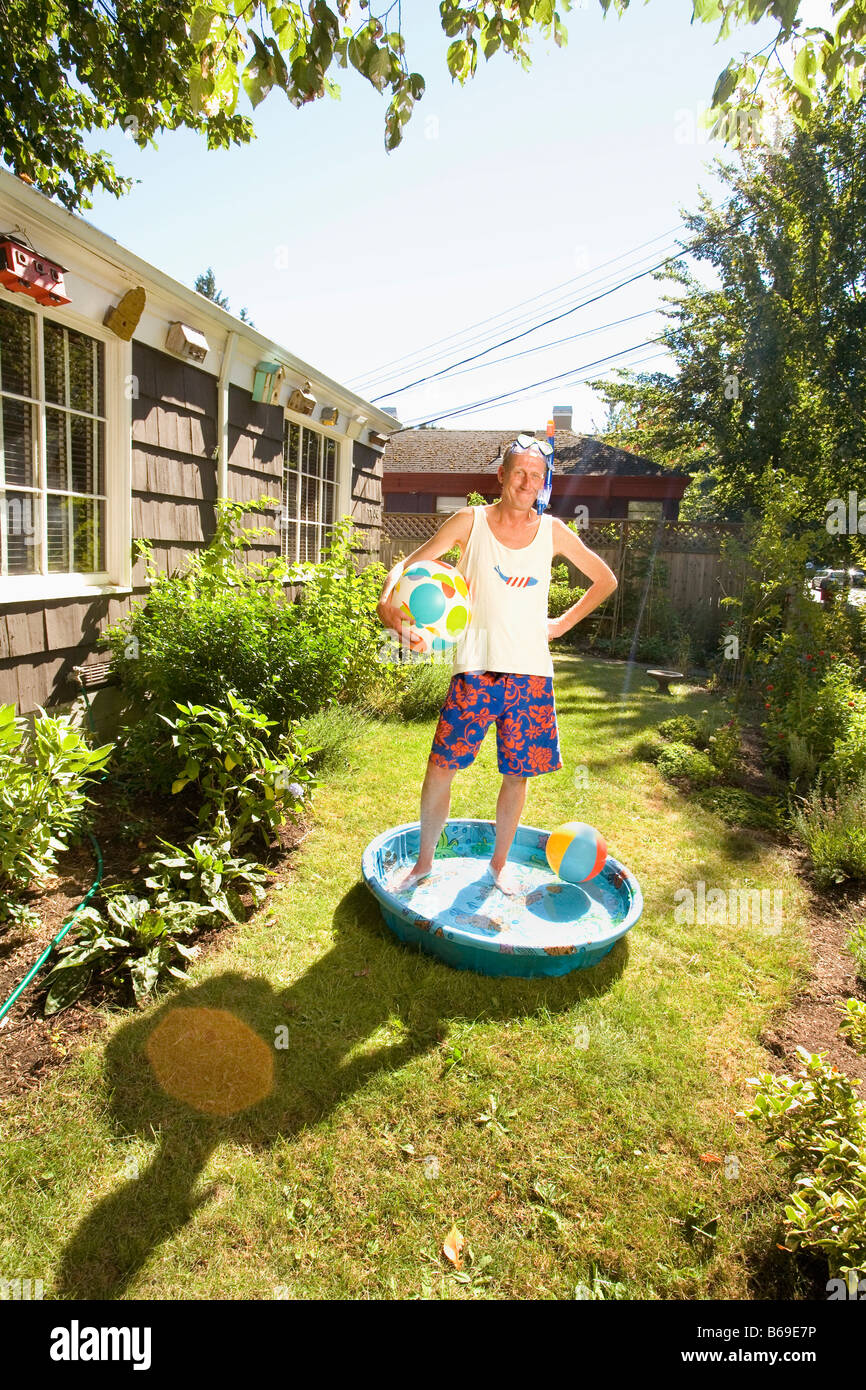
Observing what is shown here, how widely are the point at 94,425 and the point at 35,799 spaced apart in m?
2.51

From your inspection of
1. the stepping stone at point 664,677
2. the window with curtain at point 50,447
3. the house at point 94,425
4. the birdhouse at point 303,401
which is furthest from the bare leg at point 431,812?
the stepping stone at point 664,677

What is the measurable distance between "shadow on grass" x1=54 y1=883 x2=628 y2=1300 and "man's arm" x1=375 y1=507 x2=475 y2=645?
4.16 feet

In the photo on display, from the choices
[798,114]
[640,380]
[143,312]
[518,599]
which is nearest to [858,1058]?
[518,599]

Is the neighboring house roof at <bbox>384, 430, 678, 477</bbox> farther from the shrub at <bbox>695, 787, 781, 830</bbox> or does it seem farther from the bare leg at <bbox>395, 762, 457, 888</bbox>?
the bare leg at <bbox>395, 762, 457, 888</bbox>

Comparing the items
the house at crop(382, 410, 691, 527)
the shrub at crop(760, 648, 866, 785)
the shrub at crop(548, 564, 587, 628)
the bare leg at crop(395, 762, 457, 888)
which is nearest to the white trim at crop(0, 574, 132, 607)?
the bare leg at crop(395, 762, 457, 888)

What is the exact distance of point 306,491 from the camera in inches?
305

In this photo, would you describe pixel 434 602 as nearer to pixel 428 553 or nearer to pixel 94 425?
pixel 428 553

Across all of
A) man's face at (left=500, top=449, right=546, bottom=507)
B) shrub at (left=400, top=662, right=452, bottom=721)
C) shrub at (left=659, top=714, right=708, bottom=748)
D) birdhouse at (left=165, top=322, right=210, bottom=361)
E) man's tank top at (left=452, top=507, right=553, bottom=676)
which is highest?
birdhouse at (left=165, top=322, right=210, bottom=361)

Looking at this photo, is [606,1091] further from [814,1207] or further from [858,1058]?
[858,1058]

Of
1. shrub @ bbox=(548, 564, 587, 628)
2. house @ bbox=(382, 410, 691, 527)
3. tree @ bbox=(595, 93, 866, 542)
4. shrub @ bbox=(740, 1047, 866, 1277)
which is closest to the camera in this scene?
shrub @ bbox=(740, 1047, 866, 1277)

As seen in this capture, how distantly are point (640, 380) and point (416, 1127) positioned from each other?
19.7m

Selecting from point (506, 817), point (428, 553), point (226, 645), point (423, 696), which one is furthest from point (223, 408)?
point (506, 817)

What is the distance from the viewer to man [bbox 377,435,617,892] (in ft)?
9.78

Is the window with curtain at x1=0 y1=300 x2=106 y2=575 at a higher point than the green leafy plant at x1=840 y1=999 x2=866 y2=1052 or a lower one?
higher
